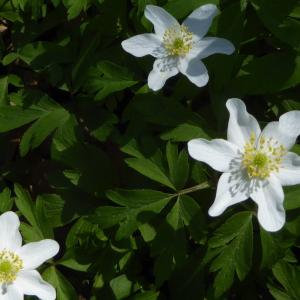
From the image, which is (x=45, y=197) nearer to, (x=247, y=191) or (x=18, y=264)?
(x=18, y=264)

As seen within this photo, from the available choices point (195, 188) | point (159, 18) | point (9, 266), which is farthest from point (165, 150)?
point (9, 266)

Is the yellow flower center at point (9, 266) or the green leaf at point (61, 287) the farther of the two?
the green leaf at point (61, 287)

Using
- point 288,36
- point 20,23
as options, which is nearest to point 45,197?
point 20,23

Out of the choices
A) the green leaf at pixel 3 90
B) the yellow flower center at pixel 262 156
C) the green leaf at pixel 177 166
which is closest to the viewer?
the yellow flower center at pixel 262 156

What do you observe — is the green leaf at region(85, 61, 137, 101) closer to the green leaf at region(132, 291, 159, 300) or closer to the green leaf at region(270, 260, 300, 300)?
the green leaf at region(132, 291, 159, 300)

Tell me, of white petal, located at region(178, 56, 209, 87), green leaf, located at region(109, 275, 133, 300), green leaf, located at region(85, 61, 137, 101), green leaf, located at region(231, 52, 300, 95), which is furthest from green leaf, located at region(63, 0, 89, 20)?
green leaf, located at region(109, 275, 133, 300)

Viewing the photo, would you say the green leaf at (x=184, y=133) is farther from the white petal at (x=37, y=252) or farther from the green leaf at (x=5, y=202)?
the green leaf at (x=5, y=202)

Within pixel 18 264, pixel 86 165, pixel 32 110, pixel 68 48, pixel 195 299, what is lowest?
pixel 195 299

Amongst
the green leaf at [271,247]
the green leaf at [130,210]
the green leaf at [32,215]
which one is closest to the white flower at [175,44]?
the green leaf at [130,210]

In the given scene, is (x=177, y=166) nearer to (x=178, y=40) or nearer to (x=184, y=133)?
(x=184, y=133)
